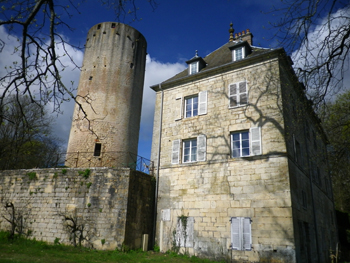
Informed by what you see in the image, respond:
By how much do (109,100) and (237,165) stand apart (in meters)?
8.52

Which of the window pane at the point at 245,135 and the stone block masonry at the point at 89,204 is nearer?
the stone block masonry at the point at 89,204

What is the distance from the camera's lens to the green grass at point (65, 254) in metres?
7.67

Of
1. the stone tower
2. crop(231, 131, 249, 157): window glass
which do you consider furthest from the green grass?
the stone tower

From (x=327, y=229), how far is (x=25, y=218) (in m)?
14.2

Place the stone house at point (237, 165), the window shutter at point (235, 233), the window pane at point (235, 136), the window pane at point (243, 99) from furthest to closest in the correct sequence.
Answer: the window pane at point (243, 99) < the window pane at point (235, 136) < the window shutter at point (235, 233) < the stone house at point (237, 165)

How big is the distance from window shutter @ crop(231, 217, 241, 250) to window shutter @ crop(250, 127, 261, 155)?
2.50 meters

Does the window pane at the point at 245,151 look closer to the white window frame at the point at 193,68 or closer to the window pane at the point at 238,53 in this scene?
the window pane at the point at 238,53

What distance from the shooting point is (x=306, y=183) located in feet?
36.9

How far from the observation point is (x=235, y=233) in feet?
30.4

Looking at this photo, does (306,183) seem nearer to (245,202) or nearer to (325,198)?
(245,202)

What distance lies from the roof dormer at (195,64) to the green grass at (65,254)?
322 inches

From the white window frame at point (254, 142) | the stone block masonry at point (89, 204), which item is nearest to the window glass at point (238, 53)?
the white window frame at point (254, 142)

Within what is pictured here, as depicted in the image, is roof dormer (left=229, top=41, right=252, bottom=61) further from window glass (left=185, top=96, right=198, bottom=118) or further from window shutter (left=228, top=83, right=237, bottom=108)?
window glass (left=185, top=96, right=198, bottom=118)

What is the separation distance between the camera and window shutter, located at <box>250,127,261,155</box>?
32.1 feet
